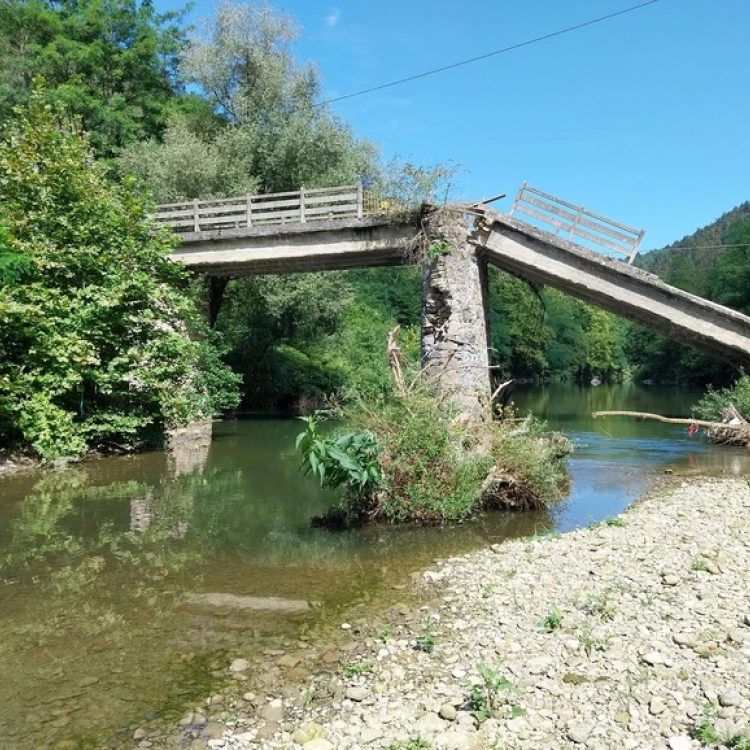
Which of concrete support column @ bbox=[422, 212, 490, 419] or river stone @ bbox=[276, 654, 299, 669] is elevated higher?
concrete support column @ bbox=[422, 212, 490, 419]

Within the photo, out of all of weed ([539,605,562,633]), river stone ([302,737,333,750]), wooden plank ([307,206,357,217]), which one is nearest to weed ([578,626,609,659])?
weed ([539,605,562,633])

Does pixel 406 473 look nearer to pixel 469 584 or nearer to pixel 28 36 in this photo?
pixel 469 584

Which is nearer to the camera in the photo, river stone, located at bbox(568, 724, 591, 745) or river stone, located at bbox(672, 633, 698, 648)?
river stone, located at bbox(568, 724, 591, 745)

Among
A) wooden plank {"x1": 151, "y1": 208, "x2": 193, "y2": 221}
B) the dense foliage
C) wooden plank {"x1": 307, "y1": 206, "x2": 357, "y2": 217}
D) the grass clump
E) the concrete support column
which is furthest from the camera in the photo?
wooden plank {"x1": 151, "y1": 208, "x2": 193, "y2": 221}

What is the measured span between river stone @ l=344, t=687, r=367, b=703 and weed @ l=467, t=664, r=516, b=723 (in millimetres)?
737

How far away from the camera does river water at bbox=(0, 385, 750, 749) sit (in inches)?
192

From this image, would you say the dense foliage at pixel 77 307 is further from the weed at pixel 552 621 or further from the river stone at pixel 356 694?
the weed at pixel 552 621

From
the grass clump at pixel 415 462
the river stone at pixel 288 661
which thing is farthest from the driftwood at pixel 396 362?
the river stone at pixel 288 661

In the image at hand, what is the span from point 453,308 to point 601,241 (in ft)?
12.5

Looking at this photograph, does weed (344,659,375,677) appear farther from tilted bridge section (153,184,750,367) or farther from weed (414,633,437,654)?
tilted bridge section (153,184,750,367)

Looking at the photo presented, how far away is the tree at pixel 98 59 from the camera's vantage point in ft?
112

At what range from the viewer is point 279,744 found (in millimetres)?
4066

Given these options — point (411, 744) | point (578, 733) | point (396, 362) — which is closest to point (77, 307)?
point (396, 362)

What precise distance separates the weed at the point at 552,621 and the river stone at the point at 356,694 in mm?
1611
